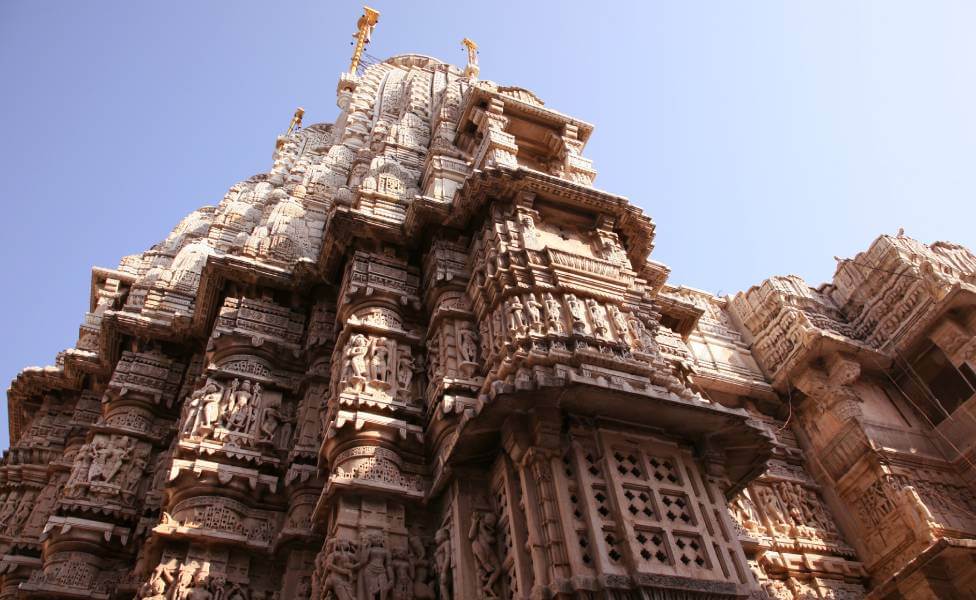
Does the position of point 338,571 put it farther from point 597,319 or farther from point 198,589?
point 597,319

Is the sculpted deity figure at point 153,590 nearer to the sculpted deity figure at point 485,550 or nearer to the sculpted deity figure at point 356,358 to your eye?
the sculpted deity figure at point 356,358

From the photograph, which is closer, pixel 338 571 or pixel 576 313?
pixel 338 571

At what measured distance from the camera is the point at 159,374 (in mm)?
14273

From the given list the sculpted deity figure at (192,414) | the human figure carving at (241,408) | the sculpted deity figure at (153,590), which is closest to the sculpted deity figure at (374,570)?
the sculpted deity figure at (153,590)

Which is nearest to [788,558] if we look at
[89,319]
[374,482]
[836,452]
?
[836,452]

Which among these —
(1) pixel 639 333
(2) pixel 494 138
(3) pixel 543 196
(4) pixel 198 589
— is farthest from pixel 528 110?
(4) pixel 198 589

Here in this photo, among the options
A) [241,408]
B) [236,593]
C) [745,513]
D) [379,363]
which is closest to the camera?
[236,593]

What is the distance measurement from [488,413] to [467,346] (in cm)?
255

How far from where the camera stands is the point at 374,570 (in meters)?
7.88

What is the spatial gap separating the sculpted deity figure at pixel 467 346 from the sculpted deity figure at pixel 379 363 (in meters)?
1.18

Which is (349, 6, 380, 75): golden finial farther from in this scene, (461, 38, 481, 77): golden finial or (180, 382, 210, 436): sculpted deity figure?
(180, 382, 210, 436): sculpted deity figure

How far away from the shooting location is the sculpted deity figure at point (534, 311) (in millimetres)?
9469

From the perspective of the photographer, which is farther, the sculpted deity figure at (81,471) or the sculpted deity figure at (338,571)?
the sculpted deity figure at (81,471)

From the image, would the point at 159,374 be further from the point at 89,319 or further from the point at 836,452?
the point at 836,452
